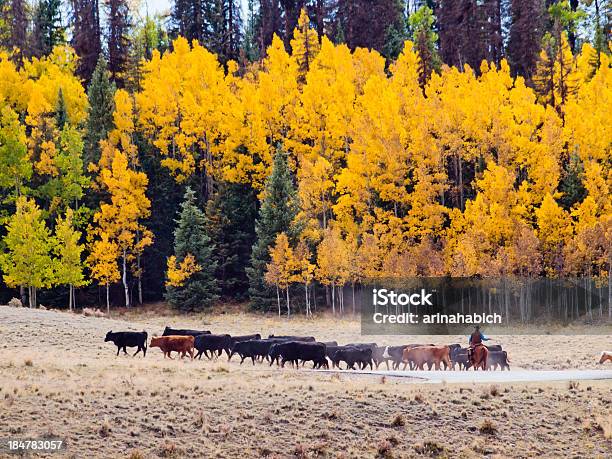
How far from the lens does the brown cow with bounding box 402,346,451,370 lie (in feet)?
102

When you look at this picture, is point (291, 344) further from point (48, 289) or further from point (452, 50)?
point (452, 50)

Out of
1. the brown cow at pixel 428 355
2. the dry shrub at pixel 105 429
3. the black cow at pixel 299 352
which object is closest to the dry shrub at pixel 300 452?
the dry shrub at pixel 105 429

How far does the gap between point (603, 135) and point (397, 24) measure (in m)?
37.1

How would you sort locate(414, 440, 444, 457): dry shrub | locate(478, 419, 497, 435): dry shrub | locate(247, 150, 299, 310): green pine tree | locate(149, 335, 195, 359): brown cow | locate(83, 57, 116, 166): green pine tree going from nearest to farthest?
locate(414, 440, 444, 457): dry shrub → locate(478, 419, 497, 435): dry shrub → locate(149, 335, 195, 359): brown cow → locate(247, 150, 299, 310): green pine tree → locate(83, 57, 116, 166): green pine tree

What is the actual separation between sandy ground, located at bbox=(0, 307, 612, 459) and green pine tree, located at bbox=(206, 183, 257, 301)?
3467cm

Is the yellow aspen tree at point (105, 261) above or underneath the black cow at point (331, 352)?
above

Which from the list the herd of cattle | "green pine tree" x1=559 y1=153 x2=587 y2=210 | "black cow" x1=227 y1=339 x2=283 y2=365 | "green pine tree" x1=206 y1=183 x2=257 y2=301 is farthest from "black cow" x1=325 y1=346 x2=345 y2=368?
"green pine tree" x1=206 y1=183 x2=257 y2=301

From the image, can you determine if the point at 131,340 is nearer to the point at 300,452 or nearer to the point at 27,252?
the point at 300,452

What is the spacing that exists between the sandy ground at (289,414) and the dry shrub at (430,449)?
3cm

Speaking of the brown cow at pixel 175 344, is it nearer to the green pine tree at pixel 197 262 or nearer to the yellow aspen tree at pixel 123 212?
the green pine tree at pixel 197 262

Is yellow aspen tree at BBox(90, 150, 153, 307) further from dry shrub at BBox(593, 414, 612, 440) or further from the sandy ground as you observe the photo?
dry shrub at BBox(593, 414, 612, 440)

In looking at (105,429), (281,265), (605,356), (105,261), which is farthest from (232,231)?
(105,429)

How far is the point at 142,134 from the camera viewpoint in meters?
69.2

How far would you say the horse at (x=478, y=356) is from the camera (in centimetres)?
2969
